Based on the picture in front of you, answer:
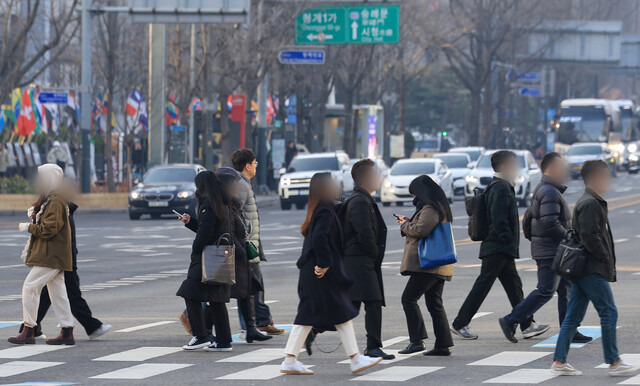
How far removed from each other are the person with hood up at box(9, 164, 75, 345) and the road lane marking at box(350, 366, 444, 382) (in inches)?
121

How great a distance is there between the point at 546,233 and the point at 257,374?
2988 millimetres

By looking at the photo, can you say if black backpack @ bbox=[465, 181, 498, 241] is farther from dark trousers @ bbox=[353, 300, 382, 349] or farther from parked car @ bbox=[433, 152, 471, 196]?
parked car @ bbox=[433, 152, 471, 196]

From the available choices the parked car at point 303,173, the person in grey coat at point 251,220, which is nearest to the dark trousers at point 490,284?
the person in grey coat at point 251,220

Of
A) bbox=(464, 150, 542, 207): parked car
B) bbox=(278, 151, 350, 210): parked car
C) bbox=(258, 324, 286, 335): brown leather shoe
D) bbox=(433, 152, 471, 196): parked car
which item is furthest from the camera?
bbox=(433, 152, 471, 196): parked car

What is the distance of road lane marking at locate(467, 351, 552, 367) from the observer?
444 inches

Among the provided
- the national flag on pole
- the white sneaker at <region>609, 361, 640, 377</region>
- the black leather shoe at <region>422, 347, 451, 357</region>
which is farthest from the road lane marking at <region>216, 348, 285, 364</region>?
the national flag on pole

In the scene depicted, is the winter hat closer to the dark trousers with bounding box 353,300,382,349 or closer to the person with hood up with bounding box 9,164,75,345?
the person with hood up with bounding box 9,164,75,345

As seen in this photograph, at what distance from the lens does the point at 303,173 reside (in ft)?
140

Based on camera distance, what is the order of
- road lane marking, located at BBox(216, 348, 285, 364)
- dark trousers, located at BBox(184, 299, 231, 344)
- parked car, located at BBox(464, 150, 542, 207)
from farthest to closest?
parked car, located at BBox(464, 150, 542, 207) < dark trousers, located at BBox(184, 299, 231, 344) < road lane marking, located at BBox(216, 348, 285, 364)

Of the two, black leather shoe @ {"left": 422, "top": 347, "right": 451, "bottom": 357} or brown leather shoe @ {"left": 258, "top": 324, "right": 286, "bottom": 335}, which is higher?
black leather shoe @ {"left": 422, "top": 347, "right": 451, "bottom": 357}

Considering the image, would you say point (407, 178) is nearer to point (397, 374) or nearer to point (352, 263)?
point (352, 263)

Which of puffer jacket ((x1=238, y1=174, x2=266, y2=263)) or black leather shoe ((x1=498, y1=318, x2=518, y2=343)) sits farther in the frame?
puffer jacket ((x1=238, y1=174, x2=266, y2=263))

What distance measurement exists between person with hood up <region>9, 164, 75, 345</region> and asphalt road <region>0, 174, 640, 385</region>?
23cm

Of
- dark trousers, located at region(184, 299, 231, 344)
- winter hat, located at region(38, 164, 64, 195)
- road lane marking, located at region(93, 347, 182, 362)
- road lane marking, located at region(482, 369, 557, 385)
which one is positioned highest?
winter hat, located at region(38, 164, 64, 195)
